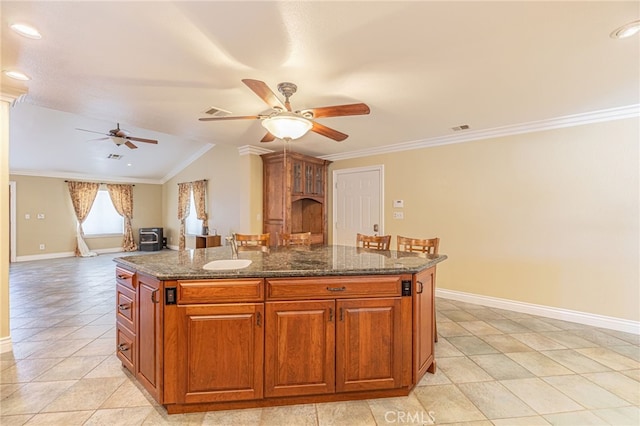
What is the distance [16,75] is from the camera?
2.38 meters

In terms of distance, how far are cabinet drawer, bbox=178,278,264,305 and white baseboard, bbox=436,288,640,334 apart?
348cm

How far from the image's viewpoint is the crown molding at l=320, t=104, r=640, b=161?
10.5 feet

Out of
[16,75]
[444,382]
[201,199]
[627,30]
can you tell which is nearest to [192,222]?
[201,199]

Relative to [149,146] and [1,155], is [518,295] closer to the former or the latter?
[1,155]

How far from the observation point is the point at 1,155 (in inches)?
101

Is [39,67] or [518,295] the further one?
[518,295]

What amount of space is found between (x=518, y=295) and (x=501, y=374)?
188 centimetres

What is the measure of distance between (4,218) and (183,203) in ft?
19.1

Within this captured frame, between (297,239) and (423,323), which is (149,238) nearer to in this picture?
(297,239)

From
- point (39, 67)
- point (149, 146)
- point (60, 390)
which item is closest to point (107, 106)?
point (39, 67)

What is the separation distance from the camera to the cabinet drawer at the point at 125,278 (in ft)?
6.90

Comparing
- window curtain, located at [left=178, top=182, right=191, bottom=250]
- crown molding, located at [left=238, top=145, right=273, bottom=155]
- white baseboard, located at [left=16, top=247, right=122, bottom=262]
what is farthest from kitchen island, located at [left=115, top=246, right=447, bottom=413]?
white baseboard, located at [left=16, top=247, right=122, bottom=262]

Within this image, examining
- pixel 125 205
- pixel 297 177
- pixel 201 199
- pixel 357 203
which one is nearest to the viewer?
pixel 297 177

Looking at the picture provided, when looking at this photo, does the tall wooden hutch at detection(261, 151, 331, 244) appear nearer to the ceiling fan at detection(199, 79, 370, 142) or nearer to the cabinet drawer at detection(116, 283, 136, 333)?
the ceiling fan at detection(199, 79, 370, 142)
